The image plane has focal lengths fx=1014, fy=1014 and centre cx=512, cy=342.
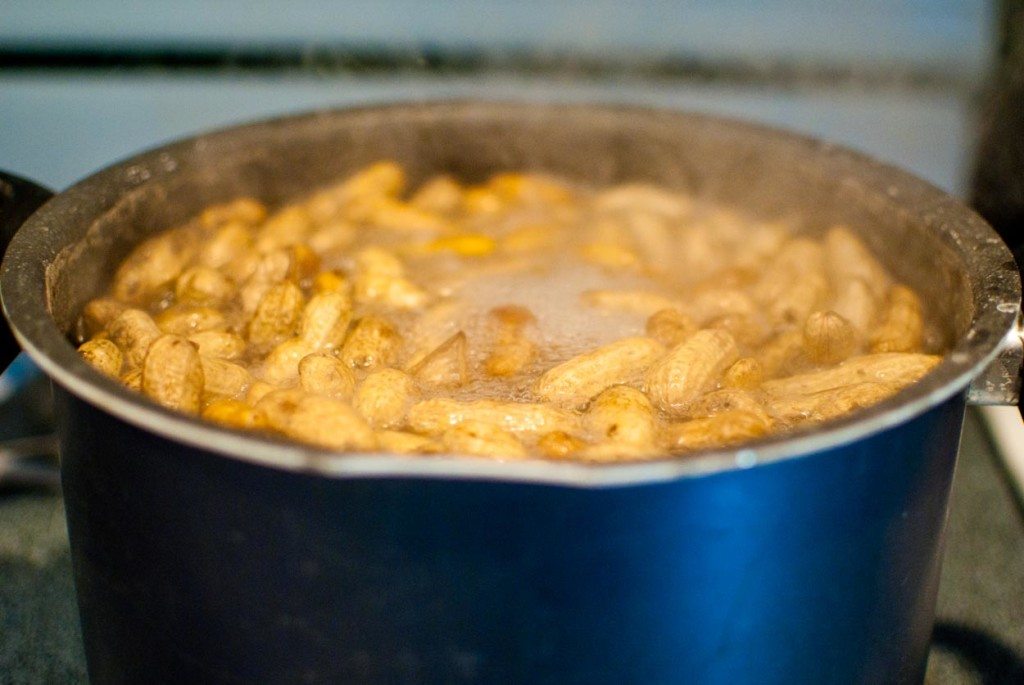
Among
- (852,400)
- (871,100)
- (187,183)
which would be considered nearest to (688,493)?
(852,400)

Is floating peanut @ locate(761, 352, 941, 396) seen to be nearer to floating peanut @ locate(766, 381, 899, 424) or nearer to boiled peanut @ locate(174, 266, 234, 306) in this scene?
floating peanut @ locate(766, 381, 899, 424)

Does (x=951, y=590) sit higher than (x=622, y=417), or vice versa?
(x=622, y=417)

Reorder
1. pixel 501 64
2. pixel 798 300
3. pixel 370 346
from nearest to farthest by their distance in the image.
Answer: pixel 370 346
pixel 798 300
pixel 501 64

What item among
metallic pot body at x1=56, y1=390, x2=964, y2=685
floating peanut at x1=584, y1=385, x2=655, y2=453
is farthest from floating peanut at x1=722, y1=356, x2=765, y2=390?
metallic pot body at x1=56, y1=390, x2=964, y2=685

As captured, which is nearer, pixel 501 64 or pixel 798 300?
pixel 798 300

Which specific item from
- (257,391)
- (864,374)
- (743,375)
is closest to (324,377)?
(257,391)

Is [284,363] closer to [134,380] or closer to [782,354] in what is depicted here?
[134,380]

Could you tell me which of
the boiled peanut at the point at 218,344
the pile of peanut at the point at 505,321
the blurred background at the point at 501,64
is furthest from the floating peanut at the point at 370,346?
the blurred background at the point at 501,64
